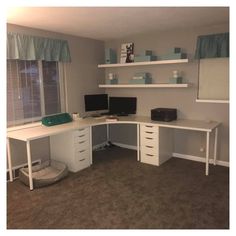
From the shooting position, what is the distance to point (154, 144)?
4.09 m

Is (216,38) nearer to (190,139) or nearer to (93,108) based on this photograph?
(190,139)

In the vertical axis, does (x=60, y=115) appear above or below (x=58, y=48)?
below

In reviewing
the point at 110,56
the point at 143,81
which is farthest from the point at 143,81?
the point at 110,56

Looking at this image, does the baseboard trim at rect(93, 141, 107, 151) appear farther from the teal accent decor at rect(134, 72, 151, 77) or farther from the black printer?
the teal accent decor at rect(134, 72, 151, 77)

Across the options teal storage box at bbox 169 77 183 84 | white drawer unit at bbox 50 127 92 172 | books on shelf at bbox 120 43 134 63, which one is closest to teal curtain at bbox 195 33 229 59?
teal storage box at bbox 169 77 183 84

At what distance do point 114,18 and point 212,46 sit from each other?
1.62 m

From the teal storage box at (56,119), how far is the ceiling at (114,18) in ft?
4.64

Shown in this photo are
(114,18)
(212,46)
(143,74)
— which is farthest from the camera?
(143,74)

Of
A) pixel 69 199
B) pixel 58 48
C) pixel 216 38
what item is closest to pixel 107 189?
pixel 69 199

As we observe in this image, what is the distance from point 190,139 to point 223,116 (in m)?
0.71

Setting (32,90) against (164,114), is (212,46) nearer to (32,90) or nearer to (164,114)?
(164,114)

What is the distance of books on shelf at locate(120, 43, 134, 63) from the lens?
4.71 metres

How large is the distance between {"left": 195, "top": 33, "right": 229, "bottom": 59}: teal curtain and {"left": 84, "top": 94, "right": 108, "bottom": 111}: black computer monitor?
1.98 metres

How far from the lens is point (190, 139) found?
433cm
